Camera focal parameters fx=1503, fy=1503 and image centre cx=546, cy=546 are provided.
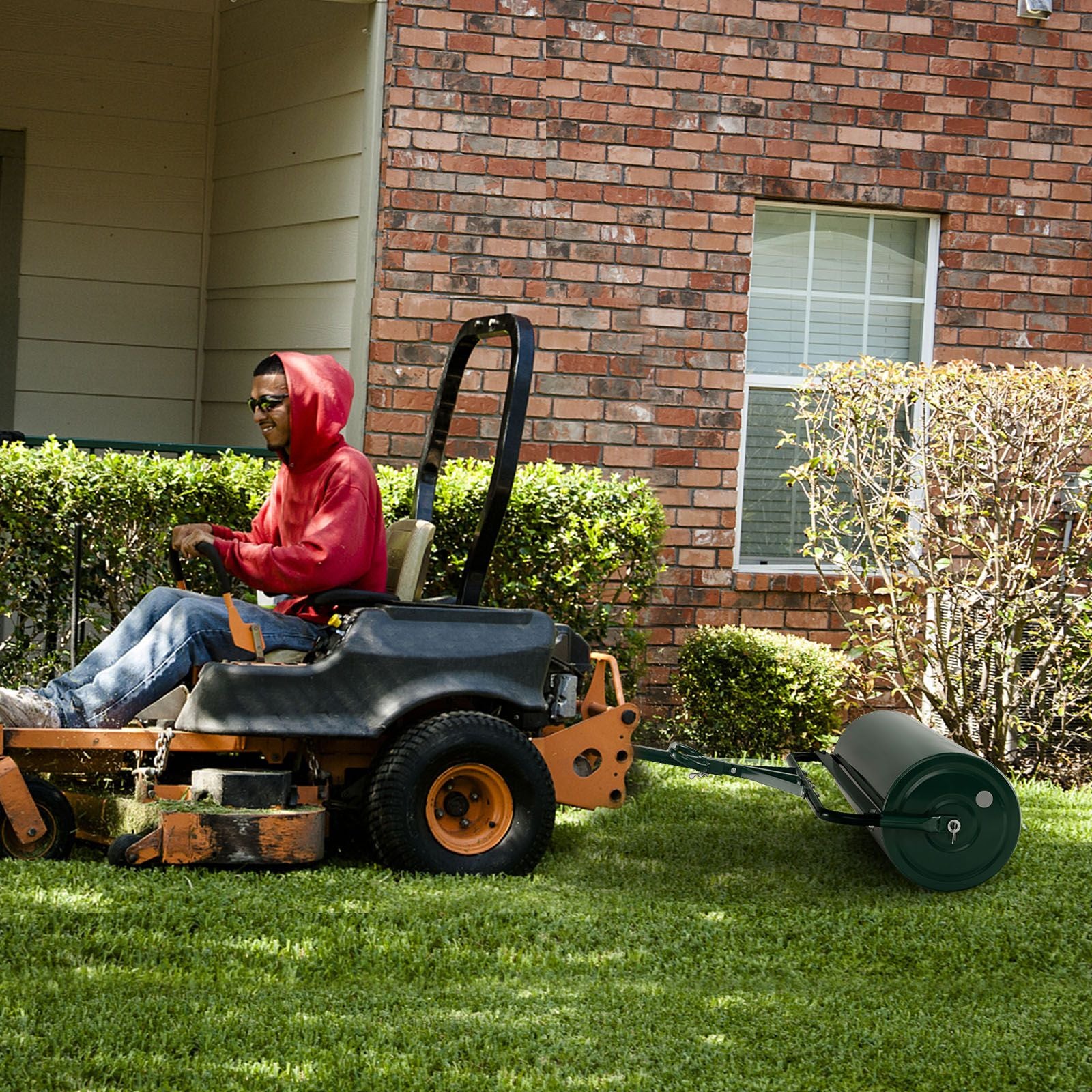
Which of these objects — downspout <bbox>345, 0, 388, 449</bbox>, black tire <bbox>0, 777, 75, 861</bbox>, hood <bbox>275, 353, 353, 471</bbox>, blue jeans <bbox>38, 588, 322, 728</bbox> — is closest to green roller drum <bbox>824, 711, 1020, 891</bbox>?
blue jeans <bbox>38, 588, 322, 728</bbox>

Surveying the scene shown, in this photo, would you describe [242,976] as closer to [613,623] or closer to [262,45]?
[613,623]

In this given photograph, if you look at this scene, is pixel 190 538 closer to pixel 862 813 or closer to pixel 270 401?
pixel 270 401

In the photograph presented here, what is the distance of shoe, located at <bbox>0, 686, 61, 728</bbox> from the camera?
181 inches

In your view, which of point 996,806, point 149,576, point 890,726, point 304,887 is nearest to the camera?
point 304,887

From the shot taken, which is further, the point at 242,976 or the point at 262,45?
the point at 262,45

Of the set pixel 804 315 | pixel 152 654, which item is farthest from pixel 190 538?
pixel 804 315

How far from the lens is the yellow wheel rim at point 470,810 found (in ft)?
16.1

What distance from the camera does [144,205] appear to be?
9000 millimetres

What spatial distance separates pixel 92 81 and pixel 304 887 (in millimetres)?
5970

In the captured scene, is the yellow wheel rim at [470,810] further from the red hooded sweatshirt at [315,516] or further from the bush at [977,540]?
the bush at [977,540]

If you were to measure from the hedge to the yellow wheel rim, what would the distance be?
1995 mm

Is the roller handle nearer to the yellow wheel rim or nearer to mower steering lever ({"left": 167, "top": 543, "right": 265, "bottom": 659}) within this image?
the yellow wheel rim

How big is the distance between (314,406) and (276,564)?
58cm

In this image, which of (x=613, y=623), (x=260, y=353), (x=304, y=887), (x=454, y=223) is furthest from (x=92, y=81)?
(x=304, y=887)
